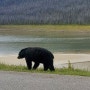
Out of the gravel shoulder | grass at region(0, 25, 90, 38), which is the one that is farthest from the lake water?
grass at region(0, 25, 90, 38)

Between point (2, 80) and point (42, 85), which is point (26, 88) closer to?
point (42, 85)

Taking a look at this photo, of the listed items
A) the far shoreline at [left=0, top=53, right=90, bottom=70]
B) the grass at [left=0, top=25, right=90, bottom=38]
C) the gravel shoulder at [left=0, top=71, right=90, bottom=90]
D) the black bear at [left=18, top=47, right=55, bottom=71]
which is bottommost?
the grass at [left=0, top=25, right=90, bottom=38]

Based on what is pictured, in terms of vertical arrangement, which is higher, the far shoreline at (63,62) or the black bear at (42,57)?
the black bear at (42,57)

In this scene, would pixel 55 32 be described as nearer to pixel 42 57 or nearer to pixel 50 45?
pixel 50 45

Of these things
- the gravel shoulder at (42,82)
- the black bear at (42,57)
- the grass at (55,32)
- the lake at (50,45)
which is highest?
the gravel shoulder at (42,82)

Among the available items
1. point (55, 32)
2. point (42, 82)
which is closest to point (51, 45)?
point (42, 82)

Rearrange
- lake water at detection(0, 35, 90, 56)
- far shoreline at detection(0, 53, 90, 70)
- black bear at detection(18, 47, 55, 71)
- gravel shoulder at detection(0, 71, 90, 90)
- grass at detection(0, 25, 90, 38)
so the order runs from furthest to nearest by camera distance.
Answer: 1. grass at detection(0, 25, 90, 38)
2. lake water at detection(0, 35, 90, 56)
3. far shoreline at detection(0, 53, 90, 70)
4. black bear at detection(18, 47, 55, 71)
5. gravel shoulder at detection(0, 71, 90, 90)

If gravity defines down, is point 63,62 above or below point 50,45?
above

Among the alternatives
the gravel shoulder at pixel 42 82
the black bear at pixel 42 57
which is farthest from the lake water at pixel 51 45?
the gravel shoulder at pixel 42 82

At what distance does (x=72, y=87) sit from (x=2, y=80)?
1856mm

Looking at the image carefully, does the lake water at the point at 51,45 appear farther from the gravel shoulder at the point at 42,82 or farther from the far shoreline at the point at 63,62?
the gravel shoulder at the point at 42,82

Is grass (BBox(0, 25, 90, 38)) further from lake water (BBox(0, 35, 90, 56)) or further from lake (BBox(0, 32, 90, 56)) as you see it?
lake water (BBox(0, 35, 90, 56))

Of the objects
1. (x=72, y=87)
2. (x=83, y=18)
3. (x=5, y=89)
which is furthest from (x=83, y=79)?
(x=83, y=18)

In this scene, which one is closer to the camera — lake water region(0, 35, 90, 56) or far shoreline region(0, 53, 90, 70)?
far shoreline region(0, 53, 90, 70)
